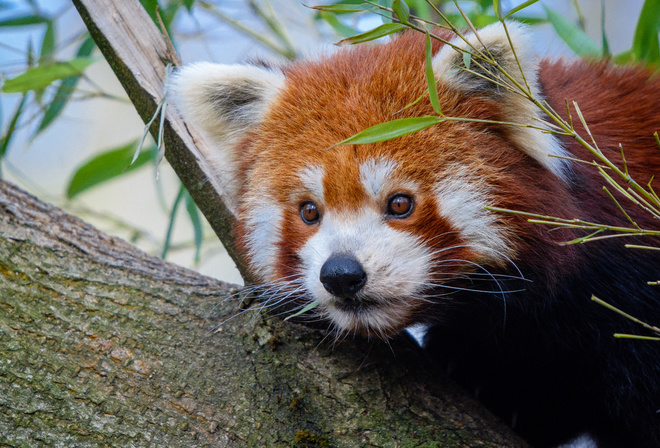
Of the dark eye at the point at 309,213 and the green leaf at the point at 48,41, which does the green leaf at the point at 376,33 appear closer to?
the dark eye at the point at 309,213

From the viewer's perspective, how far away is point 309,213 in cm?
217

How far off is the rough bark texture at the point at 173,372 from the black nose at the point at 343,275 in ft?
0.97

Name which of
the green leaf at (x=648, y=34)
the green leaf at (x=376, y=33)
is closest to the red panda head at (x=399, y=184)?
the green leaf at (x=376, y=33)

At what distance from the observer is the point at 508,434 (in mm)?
2021

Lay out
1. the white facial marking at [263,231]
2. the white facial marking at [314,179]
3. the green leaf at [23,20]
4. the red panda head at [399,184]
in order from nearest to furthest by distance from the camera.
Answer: the red panda head at [399,184] < the white facial marking at [314,179] < the white facial marking at [263,231] < the green leaf at [23,20]

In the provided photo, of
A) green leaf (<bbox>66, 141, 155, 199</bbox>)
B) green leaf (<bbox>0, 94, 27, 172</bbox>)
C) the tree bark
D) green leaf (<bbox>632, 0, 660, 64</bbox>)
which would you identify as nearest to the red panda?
the tree bark

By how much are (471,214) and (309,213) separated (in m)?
0.54

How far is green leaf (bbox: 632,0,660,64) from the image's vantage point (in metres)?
2.70

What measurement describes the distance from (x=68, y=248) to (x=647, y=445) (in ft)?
7.07

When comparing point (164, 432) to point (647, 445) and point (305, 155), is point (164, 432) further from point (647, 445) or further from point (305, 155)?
point (647, 445)

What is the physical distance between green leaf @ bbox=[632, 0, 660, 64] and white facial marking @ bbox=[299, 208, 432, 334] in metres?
1.61

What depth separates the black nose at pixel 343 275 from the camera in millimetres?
1874

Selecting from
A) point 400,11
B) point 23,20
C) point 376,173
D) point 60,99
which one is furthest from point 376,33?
point 23,20

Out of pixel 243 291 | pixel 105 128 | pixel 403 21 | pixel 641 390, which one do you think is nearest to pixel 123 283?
pixel 243 291
